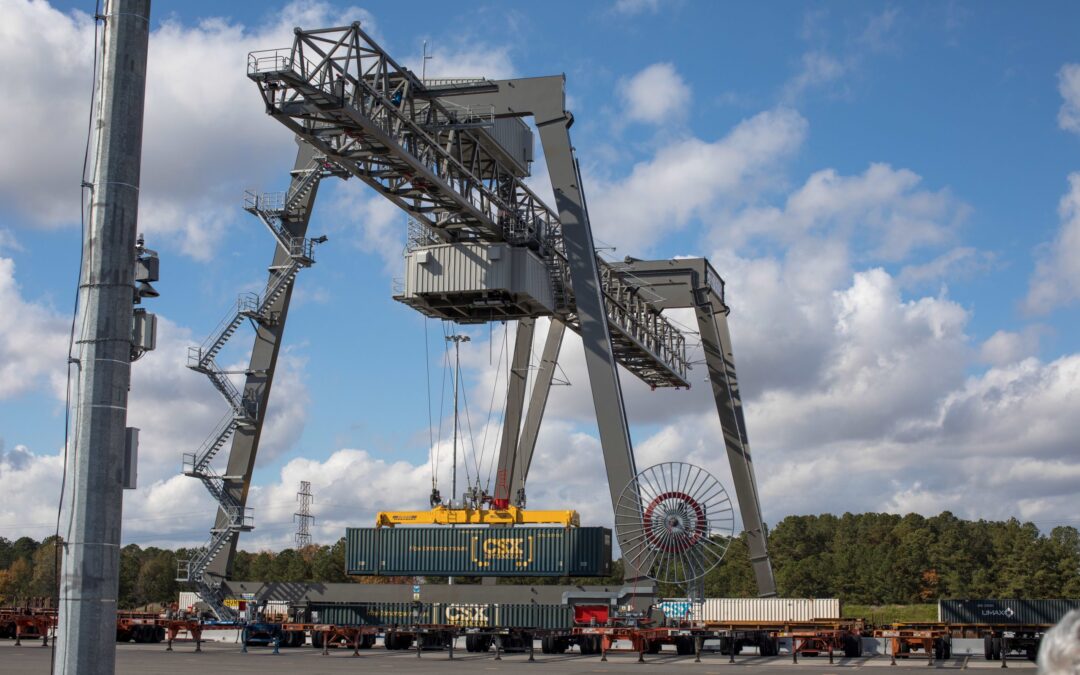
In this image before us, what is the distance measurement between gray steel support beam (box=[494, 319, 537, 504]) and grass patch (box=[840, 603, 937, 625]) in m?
51.1

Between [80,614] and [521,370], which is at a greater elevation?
[521,370]

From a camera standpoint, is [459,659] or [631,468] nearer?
[459,659]

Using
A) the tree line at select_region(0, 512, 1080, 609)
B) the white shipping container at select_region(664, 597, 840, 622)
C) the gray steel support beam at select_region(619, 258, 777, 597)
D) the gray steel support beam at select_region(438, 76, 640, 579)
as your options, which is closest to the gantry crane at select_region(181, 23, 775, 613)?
the gray steel support beam at select_region(438, 76, 640, 579)

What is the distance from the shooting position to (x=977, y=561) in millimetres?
124438

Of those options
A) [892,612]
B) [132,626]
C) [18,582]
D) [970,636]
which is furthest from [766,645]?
[18,582]

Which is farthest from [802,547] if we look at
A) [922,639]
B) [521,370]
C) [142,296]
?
[142,296]

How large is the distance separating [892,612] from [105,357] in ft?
340

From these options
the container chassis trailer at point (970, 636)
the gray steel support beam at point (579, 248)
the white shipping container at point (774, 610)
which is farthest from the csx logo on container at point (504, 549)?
the container chassis trailer at point (970, 636)

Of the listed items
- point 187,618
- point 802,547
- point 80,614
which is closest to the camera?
point 80,614

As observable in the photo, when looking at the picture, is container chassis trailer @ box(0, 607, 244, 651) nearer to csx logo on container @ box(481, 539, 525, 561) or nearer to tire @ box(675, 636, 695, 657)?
csx logo on container @ box(481, 539, 525, 561)

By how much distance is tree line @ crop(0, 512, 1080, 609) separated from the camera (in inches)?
3976

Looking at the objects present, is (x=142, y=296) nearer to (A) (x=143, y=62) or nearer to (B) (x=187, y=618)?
(A) (x=143, y=62)

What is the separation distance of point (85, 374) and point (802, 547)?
142 meters

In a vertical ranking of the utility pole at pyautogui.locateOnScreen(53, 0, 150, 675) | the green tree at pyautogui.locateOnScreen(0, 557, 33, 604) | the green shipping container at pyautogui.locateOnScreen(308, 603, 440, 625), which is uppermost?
the utility pole at pyautogui.locateOnScreen(53, 0, 150, 675)
